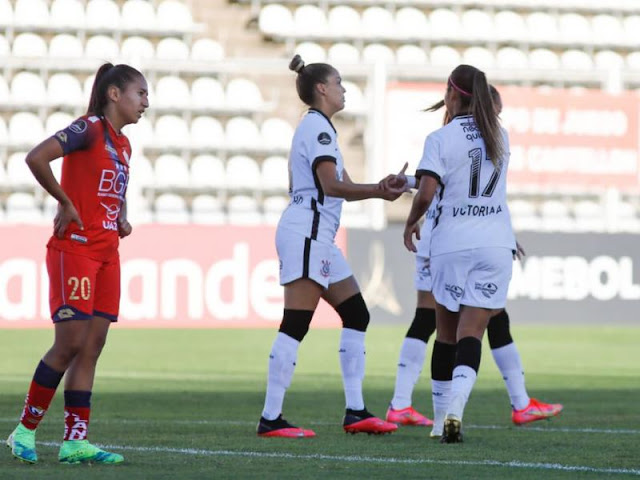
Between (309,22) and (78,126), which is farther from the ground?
(309,22)

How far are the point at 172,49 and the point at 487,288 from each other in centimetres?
1680

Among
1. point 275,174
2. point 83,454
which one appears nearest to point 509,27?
point 275,174

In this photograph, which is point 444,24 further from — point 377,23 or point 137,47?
point 137,47

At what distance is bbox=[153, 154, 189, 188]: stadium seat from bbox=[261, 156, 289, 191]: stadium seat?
1269 mm

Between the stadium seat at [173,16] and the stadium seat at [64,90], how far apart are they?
1966 mm

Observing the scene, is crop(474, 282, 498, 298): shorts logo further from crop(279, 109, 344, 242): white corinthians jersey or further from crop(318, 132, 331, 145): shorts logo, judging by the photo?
crop(318, 132, 331, 145): shorts logo

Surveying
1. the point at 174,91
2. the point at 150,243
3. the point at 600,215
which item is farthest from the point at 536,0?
the point at 150,243

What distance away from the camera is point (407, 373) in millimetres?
7906

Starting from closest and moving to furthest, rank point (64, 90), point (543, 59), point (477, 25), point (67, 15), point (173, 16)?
point (64, 90)
point (67, 15)
point (173, 16)
point (477, 25)
point (543, 59)

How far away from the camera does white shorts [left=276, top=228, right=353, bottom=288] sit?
7098 millimetres

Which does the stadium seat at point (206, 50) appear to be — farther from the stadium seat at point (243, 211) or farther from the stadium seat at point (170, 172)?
the stadium seat at point (243, 211)

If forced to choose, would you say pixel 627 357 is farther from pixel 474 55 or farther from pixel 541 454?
pixel 474 55

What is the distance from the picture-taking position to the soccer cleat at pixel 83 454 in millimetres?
5750

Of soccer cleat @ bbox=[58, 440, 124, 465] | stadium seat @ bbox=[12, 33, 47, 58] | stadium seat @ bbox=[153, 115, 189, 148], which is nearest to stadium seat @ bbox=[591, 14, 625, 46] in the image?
stadium seat @ bbox=[153, 115, 189, 148]
